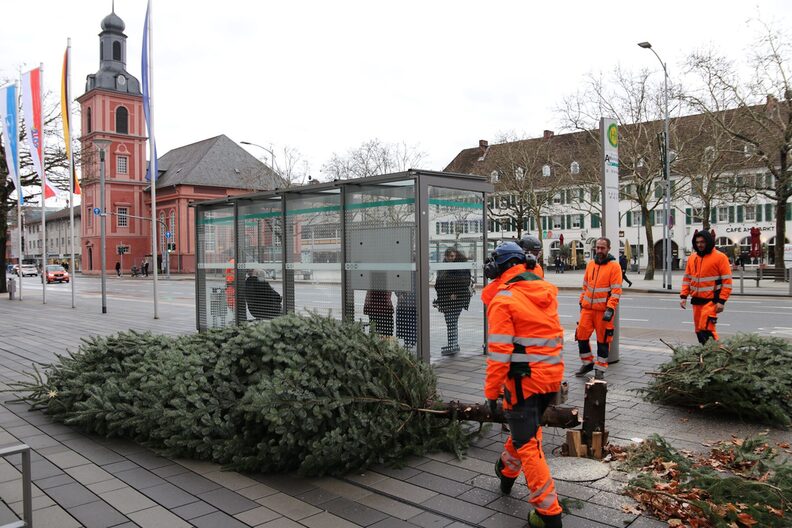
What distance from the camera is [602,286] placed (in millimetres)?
7641

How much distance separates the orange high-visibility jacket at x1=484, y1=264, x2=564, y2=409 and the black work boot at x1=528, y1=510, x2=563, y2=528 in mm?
619

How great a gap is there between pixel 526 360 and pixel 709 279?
5.00 metres

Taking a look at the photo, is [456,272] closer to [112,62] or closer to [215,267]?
[215,267]

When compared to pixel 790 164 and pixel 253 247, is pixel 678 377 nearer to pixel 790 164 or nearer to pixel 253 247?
pixel 253 247

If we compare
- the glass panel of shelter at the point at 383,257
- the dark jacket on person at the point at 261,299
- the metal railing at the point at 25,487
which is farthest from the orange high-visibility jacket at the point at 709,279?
the metal railing at the point at 25,487

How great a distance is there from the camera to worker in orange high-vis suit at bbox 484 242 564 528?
11.8 feet

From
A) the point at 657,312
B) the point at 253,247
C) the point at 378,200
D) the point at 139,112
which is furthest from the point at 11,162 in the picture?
the point at 139,112

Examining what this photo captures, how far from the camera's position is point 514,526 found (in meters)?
3.60

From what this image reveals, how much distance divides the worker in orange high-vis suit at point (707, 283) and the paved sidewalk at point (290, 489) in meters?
2.04

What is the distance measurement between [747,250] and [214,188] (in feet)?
182

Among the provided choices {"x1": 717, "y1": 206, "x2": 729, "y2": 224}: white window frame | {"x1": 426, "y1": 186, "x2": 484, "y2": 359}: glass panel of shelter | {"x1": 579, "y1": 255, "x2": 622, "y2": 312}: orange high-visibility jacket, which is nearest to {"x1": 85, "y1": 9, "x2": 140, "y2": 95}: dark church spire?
{"x1": 717, "y1": 206, "x2": 729, "y2": 224}: white window frame

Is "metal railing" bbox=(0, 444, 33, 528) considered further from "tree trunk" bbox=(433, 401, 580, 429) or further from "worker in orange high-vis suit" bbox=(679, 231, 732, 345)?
"worker in orange high-vis suit" bbox=(679, 231, 732, 345)

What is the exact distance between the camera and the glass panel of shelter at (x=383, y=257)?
27.0ft

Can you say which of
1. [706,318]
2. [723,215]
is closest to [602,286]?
[706,318]
